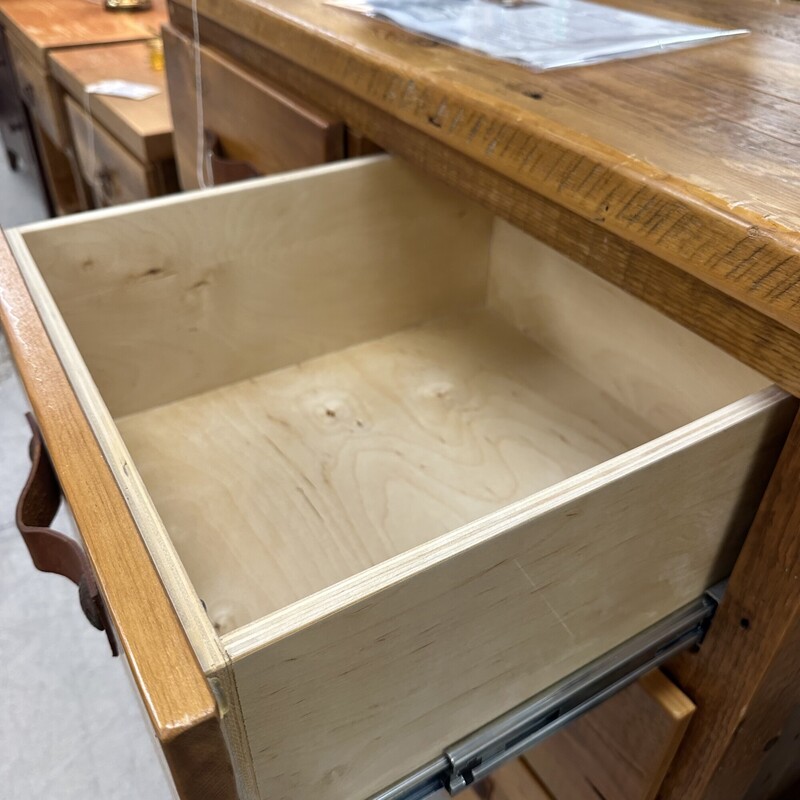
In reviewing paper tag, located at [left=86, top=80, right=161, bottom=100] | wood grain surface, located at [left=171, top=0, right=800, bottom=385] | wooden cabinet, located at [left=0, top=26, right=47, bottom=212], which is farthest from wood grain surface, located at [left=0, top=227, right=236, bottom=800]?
wooden cabinet, located at [left=0, top=26, right=47, bottom=212]

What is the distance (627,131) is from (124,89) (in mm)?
1036

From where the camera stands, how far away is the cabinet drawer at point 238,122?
0.68 meters

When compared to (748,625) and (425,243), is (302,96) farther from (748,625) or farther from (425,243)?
(748,625)

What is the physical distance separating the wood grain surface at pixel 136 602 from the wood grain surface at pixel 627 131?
0.94ft

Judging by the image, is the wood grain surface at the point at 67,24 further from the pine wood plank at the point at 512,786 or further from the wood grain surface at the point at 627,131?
the pine wood plank at the point at 512,786

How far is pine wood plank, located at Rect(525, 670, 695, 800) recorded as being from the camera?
0.54m

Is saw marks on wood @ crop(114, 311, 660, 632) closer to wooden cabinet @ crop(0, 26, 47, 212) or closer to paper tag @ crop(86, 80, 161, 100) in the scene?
paper tag @ crop(86, 80, 161, 100)

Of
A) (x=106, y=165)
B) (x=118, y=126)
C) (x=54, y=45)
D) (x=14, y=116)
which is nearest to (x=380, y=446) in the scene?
(x=118, y=126)

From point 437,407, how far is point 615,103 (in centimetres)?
30

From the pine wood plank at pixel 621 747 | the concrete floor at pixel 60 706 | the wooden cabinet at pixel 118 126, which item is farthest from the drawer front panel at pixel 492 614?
the wooden cabinet at pixel 118 126

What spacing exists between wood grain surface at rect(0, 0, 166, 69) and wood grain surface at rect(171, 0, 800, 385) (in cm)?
Answer: 103

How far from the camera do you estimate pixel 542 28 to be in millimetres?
656

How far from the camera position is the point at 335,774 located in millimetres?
368

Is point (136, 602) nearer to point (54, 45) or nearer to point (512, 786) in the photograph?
point (512, 786)
